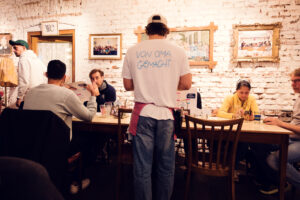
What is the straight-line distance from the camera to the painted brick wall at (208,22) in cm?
315

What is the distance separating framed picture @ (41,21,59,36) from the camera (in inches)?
157

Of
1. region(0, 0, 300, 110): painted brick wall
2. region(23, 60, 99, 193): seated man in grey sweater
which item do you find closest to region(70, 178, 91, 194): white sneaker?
region(23, 60, 99, 193): seated man in grey sweater

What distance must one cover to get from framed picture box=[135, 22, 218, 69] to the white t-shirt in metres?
2.02

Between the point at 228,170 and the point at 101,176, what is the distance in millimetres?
1480

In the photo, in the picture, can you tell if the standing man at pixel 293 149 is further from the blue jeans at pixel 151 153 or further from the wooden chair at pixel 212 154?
the blue jeans at pixel 151 153

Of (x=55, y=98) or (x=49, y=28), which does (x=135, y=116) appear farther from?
(x=49, y=28)

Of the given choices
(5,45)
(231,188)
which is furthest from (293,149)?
(5,45)

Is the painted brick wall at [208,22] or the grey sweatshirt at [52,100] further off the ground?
the painted brick wall at [208,22]

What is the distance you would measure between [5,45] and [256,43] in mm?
4685

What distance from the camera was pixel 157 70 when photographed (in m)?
1.44

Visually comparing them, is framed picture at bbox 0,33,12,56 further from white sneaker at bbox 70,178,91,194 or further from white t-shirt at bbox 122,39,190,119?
white t-shirt at bbox 122,39,190,119

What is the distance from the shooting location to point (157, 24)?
1.49 meters

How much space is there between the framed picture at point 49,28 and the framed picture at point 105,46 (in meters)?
0.77

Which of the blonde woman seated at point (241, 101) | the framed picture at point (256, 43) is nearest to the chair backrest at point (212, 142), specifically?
the blonde woman seated at point (241, 101)
